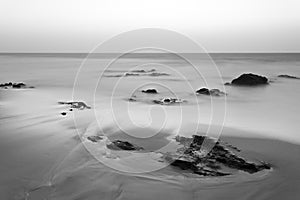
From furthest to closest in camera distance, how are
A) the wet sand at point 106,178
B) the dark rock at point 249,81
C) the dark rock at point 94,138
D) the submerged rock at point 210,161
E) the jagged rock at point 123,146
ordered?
the dark rock at point 249,81 → the dark rock at point 94,138 → the jagged rock at point 123,146 → the submerged rock at point 210,161 → the wet sand at point 106,178

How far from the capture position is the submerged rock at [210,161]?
4234 mm

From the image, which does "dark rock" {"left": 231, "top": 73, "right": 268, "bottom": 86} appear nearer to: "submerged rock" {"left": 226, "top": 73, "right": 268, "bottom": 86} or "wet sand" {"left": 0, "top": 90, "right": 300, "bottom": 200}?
"submerged rock" {"left": 226, "top": 73, "right": 268, "bottom": 86}

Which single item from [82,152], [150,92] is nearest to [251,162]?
[82,152]

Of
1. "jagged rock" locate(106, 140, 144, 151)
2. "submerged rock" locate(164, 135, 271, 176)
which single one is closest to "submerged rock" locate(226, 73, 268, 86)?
"submerged rock" locate(164, 135, 271, 176)

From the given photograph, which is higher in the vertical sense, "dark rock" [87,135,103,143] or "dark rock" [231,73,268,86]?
"dark rock" [231,73,268,86]

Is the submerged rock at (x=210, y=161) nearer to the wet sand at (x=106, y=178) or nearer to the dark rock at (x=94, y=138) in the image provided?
the wet sand at (x=106, y=178)

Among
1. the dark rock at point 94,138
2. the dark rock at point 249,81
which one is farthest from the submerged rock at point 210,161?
the dark rock at point 249,81

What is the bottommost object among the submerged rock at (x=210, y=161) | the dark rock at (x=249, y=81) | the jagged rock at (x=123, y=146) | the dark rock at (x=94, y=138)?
the dark rock at (x=94, y=138)

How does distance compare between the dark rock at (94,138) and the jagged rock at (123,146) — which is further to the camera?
the dark rock at (94,138)

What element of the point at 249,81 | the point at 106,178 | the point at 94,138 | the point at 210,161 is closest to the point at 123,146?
the point at 94,138

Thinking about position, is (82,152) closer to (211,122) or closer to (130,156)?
(130,156)

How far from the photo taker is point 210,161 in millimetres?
4488

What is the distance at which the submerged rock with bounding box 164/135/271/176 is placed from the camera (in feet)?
13.9

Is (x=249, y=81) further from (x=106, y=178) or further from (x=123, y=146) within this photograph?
(x=106, y=178)
